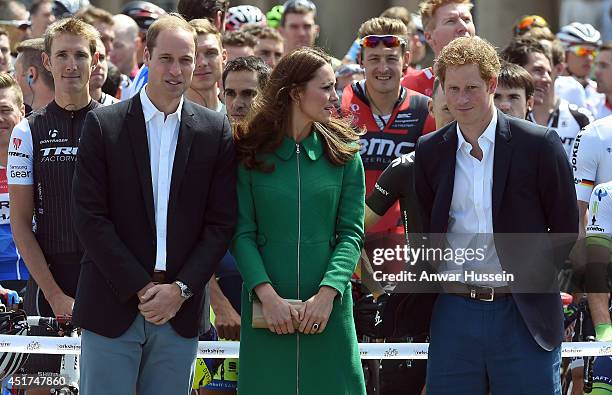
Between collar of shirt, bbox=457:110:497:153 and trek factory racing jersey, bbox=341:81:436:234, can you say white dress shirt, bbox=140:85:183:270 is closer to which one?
collar of shirt, bbox=457:110:497:153

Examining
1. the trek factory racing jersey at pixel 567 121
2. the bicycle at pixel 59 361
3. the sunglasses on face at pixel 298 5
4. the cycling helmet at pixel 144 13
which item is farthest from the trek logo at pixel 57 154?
the sunglasses on face at pixel 298 5

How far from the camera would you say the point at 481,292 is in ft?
18.6

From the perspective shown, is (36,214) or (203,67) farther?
(203,67)

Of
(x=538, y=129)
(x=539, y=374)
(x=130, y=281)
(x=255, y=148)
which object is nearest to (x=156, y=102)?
(x=255, y=148)

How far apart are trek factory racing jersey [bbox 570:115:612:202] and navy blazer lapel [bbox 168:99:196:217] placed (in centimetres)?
293

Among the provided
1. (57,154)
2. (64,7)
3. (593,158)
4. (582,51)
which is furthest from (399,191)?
(582,51)

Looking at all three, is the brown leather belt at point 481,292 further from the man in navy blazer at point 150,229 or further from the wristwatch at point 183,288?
the wristwatch at point 183,288

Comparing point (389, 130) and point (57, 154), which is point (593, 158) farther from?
point (57, 154)

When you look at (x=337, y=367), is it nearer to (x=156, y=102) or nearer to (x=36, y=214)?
(x=156, y=102)

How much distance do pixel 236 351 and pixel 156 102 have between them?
1.81m

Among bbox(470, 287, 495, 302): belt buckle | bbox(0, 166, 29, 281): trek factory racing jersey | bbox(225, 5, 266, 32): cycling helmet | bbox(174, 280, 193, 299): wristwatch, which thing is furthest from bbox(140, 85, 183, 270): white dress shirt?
bbox(225, 5, 266, 32): cycling helmet

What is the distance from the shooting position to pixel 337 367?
571cm

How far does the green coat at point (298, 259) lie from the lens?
5.71 metres

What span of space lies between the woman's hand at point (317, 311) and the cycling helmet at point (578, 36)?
7.90m
